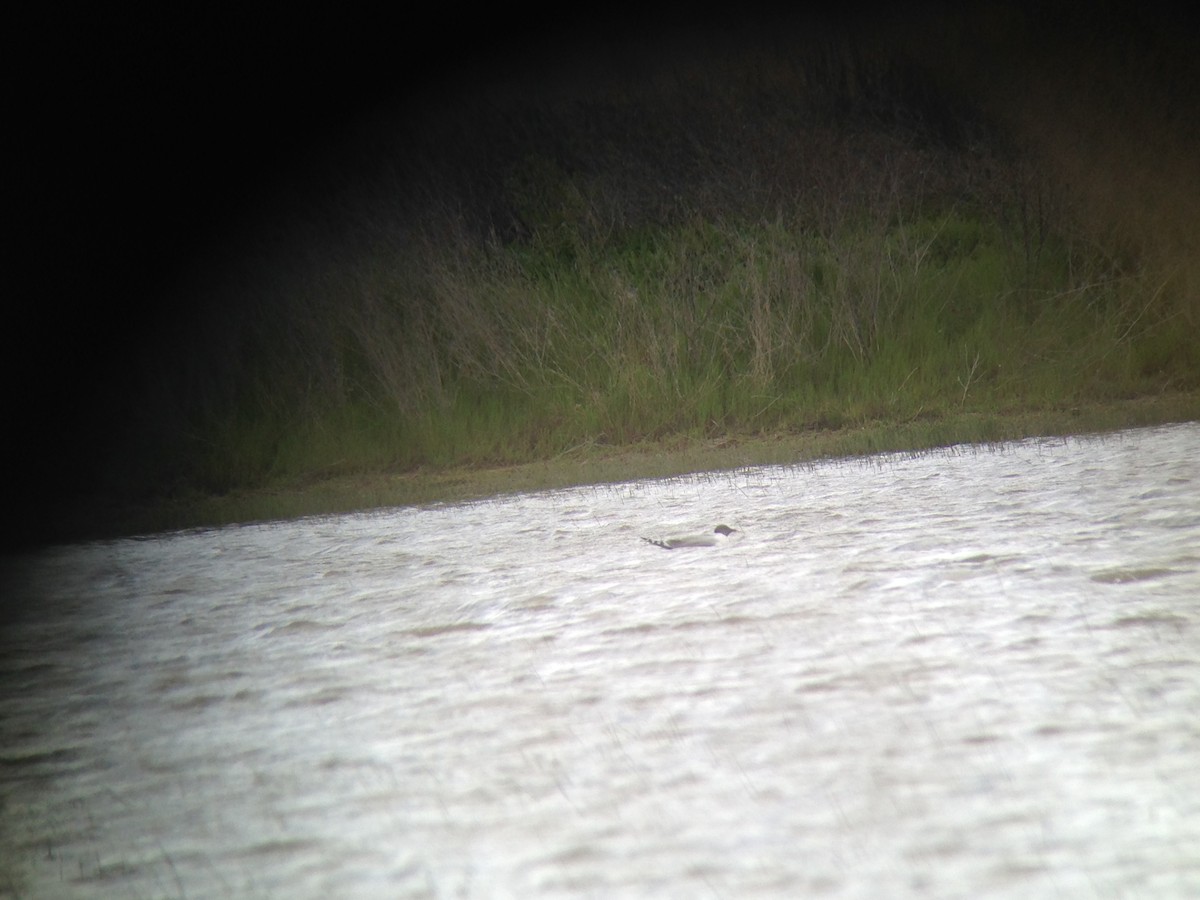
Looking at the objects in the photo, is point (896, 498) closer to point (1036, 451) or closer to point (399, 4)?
point (1036, 451)

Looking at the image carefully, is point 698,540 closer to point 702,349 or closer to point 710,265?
point 702,349

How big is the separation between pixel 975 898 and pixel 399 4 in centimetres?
913

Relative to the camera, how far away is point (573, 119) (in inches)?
383

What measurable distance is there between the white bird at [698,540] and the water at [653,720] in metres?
0.08

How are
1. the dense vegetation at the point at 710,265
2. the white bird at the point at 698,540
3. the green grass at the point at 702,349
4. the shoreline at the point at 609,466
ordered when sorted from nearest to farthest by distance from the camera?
the white bird at the point at 698,540
the shoreline at the point at 609,466
the green grass at the point at 702,349
the dense vegetation at the point at 710,265

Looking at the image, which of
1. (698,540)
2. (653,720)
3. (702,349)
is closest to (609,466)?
(702,349)

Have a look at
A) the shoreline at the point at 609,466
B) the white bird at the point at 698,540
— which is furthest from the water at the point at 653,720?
the shoreline at the point at 609,466

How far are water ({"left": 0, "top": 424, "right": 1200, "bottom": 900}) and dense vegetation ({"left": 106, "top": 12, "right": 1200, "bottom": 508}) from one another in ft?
11.3

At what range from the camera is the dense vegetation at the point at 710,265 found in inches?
253

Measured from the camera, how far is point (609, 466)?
17.6ft

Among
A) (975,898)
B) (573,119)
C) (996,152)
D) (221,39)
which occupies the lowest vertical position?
(975,898)

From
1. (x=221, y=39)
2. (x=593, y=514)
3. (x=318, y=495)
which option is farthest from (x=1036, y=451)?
(x=221, y=39)

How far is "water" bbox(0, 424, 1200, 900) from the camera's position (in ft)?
4.05

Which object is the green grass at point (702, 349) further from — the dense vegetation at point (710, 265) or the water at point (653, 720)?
the water at point (653, 720)
